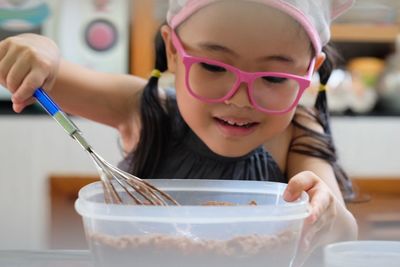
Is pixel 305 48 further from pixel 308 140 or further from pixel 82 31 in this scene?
pixel 82 31

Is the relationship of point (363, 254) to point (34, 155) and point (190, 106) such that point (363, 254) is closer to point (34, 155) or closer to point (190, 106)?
point (190, 106)

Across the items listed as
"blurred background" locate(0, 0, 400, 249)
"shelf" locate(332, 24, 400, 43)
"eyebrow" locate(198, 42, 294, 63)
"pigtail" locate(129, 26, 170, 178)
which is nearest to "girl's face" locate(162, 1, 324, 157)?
"eyebrow" locate(198, 42, 294, 63)

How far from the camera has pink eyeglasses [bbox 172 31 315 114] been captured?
0.46 meters

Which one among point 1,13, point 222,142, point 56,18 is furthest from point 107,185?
point 56,18

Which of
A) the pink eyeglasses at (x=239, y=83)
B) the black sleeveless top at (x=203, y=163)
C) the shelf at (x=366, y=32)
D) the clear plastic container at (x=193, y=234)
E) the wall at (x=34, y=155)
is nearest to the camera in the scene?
the clear plastic container at (x=193, y=234)

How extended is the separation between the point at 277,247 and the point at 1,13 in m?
0.92

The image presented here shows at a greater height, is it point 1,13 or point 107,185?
point 107,185

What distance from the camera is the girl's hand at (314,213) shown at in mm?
402

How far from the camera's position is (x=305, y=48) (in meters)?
0.51

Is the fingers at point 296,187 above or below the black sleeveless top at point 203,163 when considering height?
above

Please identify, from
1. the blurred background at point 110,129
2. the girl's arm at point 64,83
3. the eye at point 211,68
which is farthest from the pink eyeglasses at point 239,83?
the blurred background at point 110,129

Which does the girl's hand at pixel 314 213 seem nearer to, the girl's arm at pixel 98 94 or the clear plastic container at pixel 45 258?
the clear plastic container at pixel 45 258

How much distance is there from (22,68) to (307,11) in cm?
21

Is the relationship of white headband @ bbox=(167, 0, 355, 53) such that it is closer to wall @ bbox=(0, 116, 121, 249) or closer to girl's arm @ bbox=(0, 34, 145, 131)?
girl's arm @ bbox=(0, 34, 145, 131)
